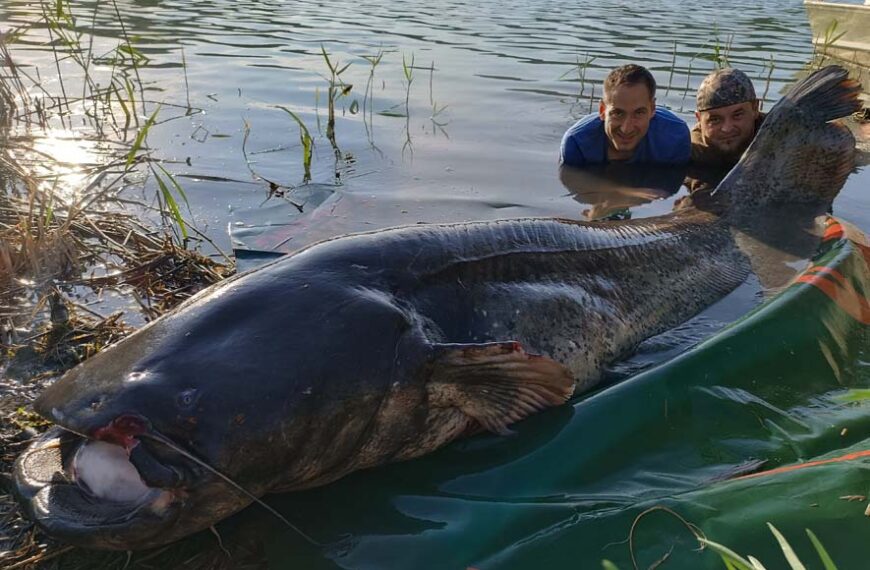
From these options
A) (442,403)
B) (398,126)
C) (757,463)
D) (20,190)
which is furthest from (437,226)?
(398,126)

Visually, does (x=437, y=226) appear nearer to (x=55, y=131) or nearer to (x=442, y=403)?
(x=442, y=403)

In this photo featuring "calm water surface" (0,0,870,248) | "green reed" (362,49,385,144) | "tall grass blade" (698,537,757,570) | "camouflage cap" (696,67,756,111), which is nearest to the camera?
"tall grass blade" (698,537,757,570)

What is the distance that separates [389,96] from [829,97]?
5.03 m

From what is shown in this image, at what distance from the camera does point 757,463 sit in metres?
2.29

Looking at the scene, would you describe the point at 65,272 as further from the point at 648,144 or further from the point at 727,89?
the point at 727,89

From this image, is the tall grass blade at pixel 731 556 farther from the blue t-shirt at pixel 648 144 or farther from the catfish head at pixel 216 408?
the blue t-shirt at pixel 648 144

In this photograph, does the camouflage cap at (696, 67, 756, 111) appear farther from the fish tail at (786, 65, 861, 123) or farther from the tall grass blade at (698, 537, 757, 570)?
the tall grass blade at (698, 537, 757, 570)

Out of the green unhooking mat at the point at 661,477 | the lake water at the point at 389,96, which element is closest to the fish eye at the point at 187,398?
the green unhooking mat at the point at 661,477

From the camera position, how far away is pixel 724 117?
601 centimetres

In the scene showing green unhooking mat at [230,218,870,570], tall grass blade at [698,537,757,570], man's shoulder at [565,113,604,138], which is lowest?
green unhooking mat at [230,218,870,570]

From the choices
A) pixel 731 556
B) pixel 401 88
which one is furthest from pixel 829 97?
pixel 401 88

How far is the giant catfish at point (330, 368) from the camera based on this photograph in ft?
6.10

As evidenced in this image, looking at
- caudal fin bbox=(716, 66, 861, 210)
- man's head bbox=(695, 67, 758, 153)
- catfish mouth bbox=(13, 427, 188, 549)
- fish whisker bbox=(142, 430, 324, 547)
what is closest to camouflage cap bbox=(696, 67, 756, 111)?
man's head bbox=(695, 67, 758, 153)

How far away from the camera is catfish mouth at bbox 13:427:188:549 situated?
5.89 ft
